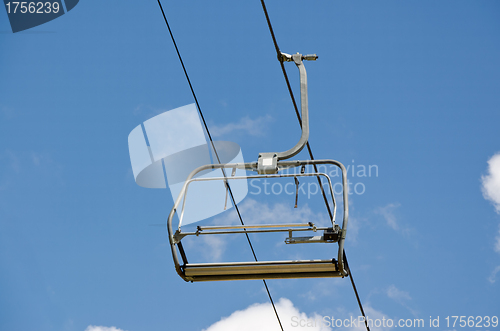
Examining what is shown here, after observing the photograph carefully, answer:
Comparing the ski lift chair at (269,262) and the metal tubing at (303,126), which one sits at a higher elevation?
the metal tubing at (303,126)

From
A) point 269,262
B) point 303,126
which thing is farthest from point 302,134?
point 269,262

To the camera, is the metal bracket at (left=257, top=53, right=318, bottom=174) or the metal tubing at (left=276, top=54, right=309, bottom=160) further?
the metal tubing at (left=276, top=54, right=309, bottom=160)

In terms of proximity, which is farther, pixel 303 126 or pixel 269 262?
pixel 303 126

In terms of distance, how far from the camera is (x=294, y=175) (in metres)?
3.45

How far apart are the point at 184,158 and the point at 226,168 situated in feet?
7.74

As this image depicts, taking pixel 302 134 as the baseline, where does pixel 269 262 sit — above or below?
below

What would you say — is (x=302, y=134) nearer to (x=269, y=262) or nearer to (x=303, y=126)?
(x=303, y=126)

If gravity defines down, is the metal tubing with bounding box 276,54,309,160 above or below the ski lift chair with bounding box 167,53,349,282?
above

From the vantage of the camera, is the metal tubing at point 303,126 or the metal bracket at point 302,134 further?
the metal tubing at point 303,126

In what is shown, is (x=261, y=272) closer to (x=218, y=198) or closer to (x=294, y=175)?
(x=294, y=175)

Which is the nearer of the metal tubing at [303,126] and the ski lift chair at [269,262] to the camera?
the ski lift chair at [269,262]

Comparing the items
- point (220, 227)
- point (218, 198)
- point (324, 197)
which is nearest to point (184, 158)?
point (218, 198)

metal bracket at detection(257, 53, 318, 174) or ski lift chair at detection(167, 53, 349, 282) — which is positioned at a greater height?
metal bracket at detection(257, 53, 318, 174)

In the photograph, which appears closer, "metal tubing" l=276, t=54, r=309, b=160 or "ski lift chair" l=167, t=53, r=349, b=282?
"ski lift chair" l=167, t=53, r=349, b=282
